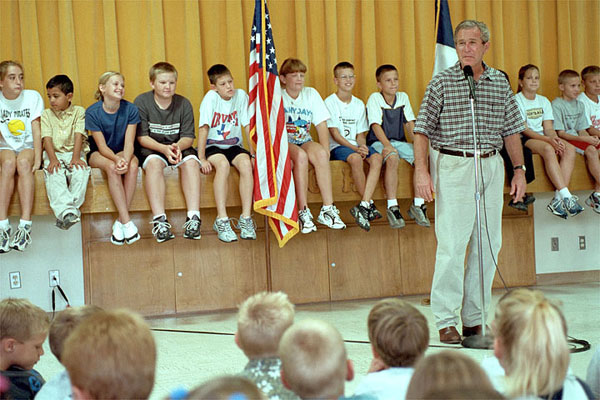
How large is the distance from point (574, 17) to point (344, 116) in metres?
2.63

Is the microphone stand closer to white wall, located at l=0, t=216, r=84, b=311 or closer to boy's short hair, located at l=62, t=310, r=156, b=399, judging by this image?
boy's short hair, located at l=62, t=310, r=156, b=399

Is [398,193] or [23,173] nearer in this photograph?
[23,173]

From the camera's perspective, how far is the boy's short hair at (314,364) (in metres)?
1.55

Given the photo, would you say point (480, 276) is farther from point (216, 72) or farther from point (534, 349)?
point (216, 72)

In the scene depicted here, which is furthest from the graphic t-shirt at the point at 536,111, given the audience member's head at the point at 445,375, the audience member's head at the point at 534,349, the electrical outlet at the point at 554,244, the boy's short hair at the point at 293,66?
the audience member's head at the point at 445,375

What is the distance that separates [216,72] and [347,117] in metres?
1.18

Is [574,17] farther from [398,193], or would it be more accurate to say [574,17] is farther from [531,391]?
[531,391]

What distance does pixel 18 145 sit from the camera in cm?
528

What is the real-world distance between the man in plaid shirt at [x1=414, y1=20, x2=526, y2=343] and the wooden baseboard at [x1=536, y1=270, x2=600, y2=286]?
2.89 meters

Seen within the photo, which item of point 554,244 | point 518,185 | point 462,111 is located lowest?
point 554,244

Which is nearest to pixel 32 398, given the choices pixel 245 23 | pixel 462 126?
pixel 462 126

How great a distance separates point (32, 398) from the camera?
7.05 feet

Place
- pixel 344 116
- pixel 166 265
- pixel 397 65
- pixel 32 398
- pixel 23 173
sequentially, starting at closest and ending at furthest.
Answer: pixel 32 398 → pixel 23 173 → pixel 166 265 → pixel 344 116 → pixel 397 65

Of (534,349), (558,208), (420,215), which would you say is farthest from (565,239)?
(534,349)
